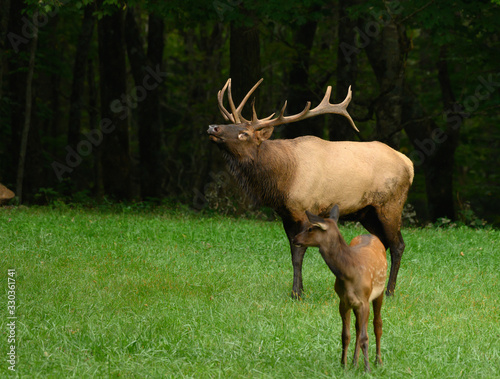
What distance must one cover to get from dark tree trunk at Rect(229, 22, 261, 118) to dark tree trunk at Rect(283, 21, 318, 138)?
88.5 inches

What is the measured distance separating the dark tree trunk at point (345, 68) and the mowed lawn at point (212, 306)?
4659mm

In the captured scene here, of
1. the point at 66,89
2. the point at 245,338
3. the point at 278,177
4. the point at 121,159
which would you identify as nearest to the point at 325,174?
the point at 278,177

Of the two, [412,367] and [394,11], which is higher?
[394,11]

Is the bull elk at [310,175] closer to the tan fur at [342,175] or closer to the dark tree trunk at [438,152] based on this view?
the tan fur at [342,175]

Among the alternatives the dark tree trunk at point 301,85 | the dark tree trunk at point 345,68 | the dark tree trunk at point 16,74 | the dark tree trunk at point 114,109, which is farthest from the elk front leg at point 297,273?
the dark tree trunk at point 16,74

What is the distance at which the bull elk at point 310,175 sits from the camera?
782cm

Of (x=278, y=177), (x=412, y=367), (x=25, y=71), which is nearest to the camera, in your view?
(x=412, y=367)

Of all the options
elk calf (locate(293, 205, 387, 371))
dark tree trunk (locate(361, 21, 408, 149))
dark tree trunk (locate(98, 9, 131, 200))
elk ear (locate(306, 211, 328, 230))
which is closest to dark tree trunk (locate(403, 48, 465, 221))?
dark tree trunk (locate(361, 21, 408, 149))

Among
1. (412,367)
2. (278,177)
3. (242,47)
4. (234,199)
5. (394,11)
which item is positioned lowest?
(234,199)

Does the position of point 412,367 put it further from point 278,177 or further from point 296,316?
point 278,177

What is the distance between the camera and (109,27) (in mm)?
18141

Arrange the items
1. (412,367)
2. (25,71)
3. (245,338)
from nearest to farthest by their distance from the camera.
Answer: (412,367) < (245,338) < (25,71)

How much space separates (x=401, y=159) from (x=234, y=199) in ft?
25.2

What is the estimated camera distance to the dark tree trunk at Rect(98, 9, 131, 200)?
18.1 metres
